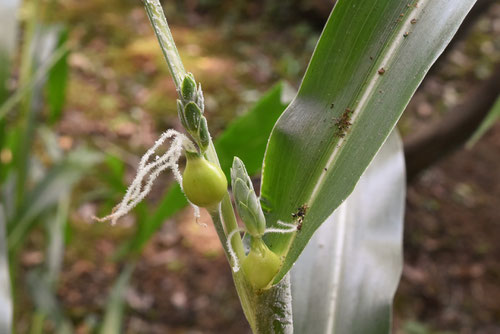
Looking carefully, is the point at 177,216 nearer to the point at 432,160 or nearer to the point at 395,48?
the point at 432,160

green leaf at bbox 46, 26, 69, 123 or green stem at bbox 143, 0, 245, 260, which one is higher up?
green stem at bbox 143, 0, 245, 260

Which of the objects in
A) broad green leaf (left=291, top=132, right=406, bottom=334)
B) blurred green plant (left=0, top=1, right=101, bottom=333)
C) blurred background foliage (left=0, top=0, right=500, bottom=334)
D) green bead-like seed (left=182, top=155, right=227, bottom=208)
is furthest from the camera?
blurred background foliage (left=0, top=0, right=500, bottom=334)

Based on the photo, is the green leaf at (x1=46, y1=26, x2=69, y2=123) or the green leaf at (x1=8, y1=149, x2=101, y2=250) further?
the green leaf at (x1=46, y1=26, x2=69, y2=123)

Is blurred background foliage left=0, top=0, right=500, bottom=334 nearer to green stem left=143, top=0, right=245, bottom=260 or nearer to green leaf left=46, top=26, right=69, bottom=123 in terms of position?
green leaf left=46, top=26, right=69, bottom=123

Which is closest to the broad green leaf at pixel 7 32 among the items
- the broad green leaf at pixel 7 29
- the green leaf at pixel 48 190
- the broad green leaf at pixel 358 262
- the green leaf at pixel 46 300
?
the broad green leaf at pixel 7 29

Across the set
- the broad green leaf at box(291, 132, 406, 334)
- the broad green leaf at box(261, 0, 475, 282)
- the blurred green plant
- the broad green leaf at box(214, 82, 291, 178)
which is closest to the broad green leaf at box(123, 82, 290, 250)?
the broad green leaf at box(214, 82, 291, 178)

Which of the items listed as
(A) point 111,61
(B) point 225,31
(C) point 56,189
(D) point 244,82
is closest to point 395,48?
(C) point 56,189

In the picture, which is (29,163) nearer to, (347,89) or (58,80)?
(58,80)
